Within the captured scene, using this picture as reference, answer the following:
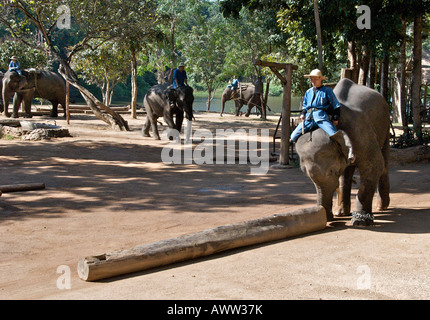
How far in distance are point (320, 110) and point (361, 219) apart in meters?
1.56

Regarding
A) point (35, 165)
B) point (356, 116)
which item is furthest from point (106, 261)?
point (35, 165)

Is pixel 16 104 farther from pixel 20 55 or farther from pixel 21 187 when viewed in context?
pixel 21 187

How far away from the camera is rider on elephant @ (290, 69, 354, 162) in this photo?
663 centimetres

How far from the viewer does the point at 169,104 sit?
53.1 ft

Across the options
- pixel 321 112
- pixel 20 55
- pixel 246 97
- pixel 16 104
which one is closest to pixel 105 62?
pixel 20 55

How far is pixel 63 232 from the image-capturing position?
6762 mm

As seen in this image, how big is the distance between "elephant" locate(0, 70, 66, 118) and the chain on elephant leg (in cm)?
1806

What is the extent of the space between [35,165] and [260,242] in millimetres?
6904

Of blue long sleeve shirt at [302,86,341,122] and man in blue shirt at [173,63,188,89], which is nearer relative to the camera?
blue long sleeve shirt at [302,86,341,122]

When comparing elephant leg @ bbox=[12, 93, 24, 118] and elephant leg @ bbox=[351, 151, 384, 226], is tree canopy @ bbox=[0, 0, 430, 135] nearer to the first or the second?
elephant leg @ bbox=[12, 93, 24, 118]

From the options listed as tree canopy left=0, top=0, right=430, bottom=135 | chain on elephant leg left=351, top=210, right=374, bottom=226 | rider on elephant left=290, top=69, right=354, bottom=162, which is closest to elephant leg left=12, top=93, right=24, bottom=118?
tree canopy left=0, top=0, right=430, bottom=135

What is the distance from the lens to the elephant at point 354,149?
6676 millimetres

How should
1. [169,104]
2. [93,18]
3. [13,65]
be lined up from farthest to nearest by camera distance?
[13,65] → [93,18] → [169,104]
